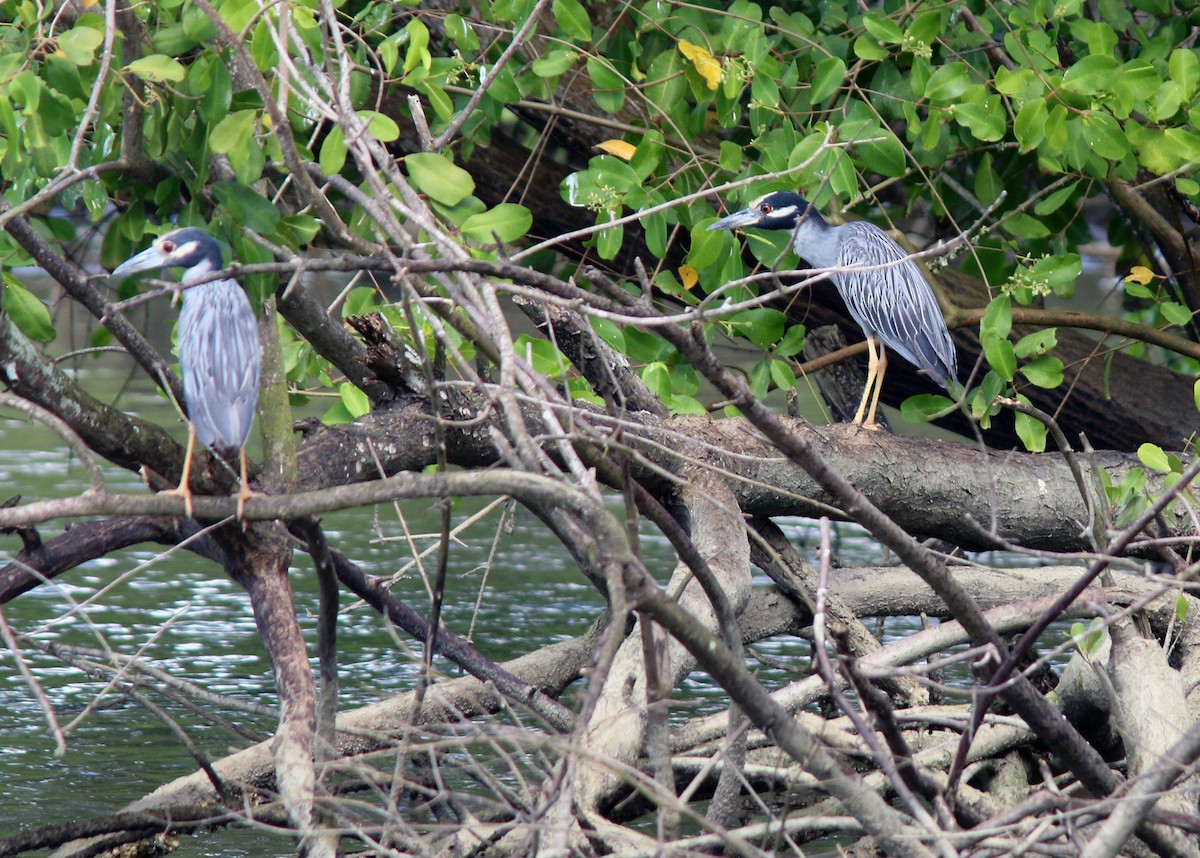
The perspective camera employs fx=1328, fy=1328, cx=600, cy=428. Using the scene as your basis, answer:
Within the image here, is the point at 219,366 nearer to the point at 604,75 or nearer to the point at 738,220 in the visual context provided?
the point at 604,75

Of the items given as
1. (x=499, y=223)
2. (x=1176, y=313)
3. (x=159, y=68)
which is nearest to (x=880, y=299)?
(x=1176, y=313)

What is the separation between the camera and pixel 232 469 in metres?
2.63

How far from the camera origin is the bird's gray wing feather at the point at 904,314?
14.3ft

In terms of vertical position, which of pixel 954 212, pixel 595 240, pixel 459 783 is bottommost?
pixel 459 783

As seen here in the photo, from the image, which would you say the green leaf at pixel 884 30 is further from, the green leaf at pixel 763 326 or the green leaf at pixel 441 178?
the green leaf at pixel 441 178

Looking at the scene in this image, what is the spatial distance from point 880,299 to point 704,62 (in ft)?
3.85

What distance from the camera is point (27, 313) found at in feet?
8.74

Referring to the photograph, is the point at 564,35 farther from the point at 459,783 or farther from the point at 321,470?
the point at 459,783

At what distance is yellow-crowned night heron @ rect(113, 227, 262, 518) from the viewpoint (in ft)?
8.55

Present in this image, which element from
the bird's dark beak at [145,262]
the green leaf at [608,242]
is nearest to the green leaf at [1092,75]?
the green leaf at [608,242]

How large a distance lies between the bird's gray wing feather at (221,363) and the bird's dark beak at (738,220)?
151 centimetres

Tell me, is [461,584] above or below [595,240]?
below

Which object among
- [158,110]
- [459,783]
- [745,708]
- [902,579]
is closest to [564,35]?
[158,110]

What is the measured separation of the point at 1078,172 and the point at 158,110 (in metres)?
2.61
